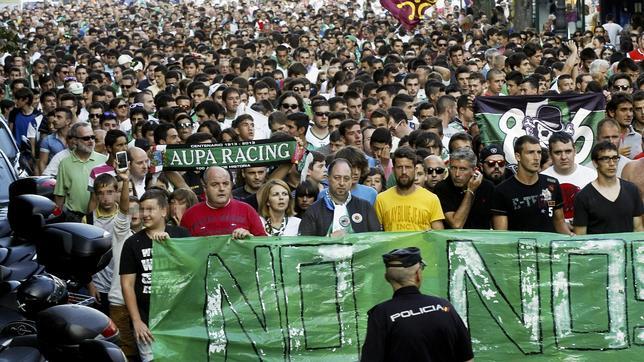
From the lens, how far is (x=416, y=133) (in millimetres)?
13195

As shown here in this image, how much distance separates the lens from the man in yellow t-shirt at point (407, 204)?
10883 millimetres

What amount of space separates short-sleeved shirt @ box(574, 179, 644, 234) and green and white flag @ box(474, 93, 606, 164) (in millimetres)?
2579

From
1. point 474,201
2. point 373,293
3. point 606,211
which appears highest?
point 474,201

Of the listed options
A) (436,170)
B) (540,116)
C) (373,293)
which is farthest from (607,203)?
(540,116)

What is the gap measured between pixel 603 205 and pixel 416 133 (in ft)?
9.54

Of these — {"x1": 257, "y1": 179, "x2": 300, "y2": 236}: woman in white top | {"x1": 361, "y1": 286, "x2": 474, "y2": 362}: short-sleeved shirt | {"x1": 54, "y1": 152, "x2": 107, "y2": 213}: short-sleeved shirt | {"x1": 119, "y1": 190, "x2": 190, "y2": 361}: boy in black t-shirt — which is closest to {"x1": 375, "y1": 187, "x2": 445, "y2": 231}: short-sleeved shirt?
{"x1": 257, "y1": 179, "x2": 300, "y2": 236}: woman in white top

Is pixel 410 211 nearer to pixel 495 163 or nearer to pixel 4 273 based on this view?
pixel 495 163

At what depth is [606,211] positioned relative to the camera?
1061 cm

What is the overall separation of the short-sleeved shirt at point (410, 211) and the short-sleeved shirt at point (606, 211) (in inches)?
41.4

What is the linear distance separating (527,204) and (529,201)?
0.11 ft

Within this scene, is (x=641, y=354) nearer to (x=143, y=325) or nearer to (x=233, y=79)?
(x=143, y=325)

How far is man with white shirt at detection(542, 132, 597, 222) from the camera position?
455 inches

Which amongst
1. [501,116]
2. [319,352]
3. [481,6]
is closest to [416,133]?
[501,116]

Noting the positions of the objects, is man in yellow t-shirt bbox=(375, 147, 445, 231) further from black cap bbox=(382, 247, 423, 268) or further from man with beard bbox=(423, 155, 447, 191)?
black cap bbox=(382, 247, 423, 268)
